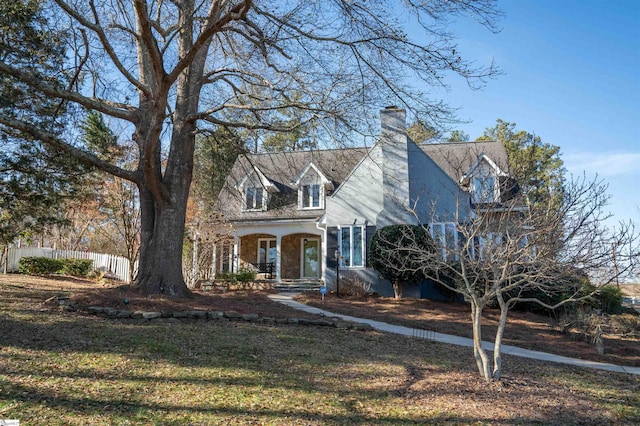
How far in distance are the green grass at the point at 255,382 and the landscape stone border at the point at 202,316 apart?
0.57 metres

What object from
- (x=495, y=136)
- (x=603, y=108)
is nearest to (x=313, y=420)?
(x=603, y=108)

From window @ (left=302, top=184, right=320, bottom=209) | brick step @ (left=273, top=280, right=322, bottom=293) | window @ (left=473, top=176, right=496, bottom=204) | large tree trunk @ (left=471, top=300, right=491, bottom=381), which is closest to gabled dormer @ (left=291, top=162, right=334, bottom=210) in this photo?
window @ (left=302, top=184, right=320, bottom=209)

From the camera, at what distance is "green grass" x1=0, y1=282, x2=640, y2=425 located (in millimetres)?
4633

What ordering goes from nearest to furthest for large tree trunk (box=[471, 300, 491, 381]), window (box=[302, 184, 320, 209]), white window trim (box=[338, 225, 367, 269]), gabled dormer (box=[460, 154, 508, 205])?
large tree trunk (box=[471, 300, 491, 381]) → gabled dormer (box=[460, 154, 508, 205]) → white window trim (box=[338, 225, 367, 269]) → window (box=[302, 184, 320, 209])

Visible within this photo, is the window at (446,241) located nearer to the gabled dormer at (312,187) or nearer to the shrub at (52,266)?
the gabled dormer at (312,187)

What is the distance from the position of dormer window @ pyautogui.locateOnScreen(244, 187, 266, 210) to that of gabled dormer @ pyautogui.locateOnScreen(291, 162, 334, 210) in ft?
6.69

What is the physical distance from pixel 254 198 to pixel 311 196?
3029 millimetres

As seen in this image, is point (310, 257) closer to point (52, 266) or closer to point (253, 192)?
point (253, 192)

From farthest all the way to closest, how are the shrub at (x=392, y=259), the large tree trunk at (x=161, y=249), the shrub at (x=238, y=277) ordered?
the shrub at (x=238, y=277) → the shrub at (x=392, y=259) → the large tree trunk at (x=161, y=249)

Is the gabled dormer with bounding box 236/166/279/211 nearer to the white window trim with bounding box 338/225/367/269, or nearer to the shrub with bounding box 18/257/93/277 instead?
the white window trim with bounding box 338/225/367/269

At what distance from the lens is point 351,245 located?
18.7m

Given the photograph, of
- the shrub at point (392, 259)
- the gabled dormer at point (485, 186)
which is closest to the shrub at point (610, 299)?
the gabled dormer at point (485, 186)

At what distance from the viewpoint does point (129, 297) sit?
1026 centimetres

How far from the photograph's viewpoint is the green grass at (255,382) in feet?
15.2
